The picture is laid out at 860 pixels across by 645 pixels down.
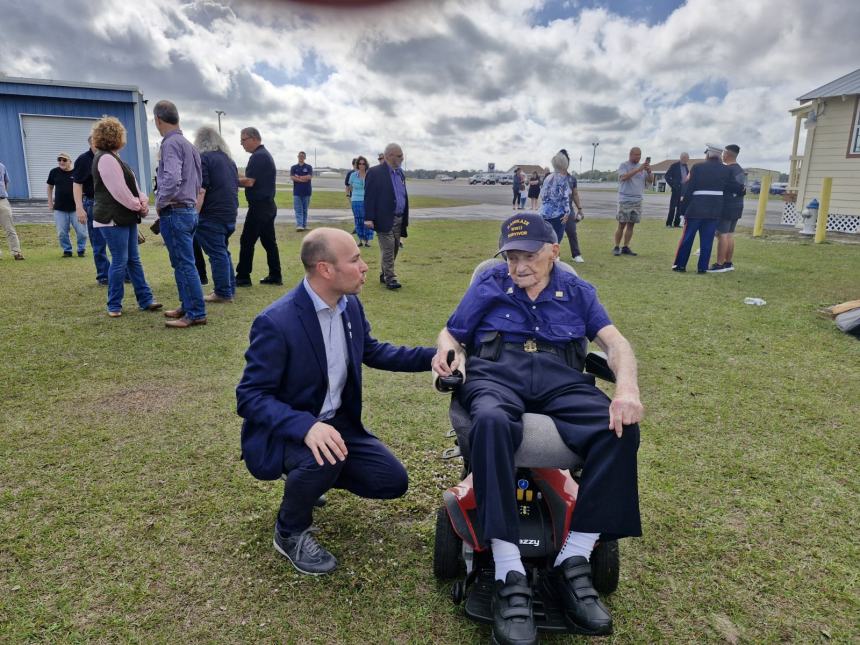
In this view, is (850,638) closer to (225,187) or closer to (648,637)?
(648,637)

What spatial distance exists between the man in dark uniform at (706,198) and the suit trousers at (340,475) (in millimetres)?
8569

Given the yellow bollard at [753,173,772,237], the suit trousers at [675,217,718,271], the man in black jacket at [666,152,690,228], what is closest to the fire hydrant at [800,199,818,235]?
the yellow bollard at [753,173,772,237]

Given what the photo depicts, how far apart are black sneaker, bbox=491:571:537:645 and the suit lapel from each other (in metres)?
1.18

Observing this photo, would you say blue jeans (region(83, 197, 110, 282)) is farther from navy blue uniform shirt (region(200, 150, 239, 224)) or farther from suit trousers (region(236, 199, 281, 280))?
navy blue uniform shirt (region(200, 150, 239, 224))

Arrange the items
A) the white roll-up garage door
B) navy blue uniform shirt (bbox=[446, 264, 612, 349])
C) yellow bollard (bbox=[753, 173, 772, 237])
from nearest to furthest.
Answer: navy blue uniform shirt (bbox=[446, 264, 612, 349]) < yellow bollard (bbox=[753, 173, 772, 237]) < the white roll-up garage door

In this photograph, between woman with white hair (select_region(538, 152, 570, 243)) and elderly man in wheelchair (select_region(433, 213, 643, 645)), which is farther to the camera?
woman with white hair (select_region(538, 152, 570, 243))

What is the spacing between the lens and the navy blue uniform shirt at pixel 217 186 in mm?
6879

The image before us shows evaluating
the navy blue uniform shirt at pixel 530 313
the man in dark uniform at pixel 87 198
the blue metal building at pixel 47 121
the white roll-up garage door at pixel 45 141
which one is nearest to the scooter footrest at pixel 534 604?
the navy blue uniform shirt at pixel 530 313

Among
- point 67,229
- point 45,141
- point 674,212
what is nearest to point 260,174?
point 67,229

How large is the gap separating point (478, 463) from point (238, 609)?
118 centimetres

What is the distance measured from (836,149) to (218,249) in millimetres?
17673

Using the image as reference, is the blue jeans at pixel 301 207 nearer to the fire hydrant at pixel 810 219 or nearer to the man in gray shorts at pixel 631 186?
the man in gray shorts at pixel 631 186

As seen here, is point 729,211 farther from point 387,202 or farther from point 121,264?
point 121,264

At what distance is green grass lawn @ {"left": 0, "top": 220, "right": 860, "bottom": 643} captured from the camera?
239cm
